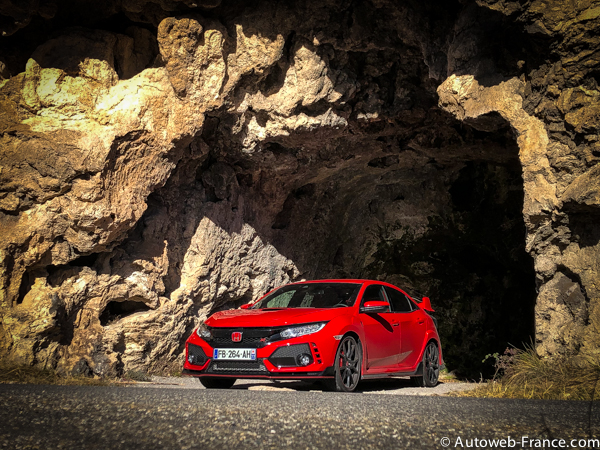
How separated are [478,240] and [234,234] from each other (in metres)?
6.17

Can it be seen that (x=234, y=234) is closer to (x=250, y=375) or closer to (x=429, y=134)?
(x=429, y=134)

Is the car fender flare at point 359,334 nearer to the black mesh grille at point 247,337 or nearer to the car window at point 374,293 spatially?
the car window at point 374,293

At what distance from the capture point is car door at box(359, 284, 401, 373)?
301 inches

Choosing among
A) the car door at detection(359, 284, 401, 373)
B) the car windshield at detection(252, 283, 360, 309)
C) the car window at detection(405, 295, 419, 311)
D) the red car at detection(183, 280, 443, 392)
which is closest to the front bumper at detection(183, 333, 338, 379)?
the red car at detection(183, 280, 443, 392)

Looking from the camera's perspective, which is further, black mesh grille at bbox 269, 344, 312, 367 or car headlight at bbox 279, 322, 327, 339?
car headlight at bbox 279, 322, 327, 339

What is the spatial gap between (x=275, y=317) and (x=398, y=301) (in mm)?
2449

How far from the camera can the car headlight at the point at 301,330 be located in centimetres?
693

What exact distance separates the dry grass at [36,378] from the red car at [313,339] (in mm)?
1593

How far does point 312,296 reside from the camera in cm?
838

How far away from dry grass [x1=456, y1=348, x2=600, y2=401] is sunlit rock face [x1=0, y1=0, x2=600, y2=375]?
0.45 meters

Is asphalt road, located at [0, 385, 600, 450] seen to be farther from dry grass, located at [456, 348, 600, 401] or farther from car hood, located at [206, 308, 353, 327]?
car hood, located at [206, 308, 353, 327]

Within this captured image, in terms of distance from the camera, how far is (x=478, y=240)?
1488 centimetres

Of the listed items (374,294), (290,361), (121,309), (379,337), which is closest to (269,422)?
(290,361)

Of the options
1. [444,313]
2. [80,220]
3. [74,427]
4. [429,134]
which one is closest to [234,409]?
[74,427]
